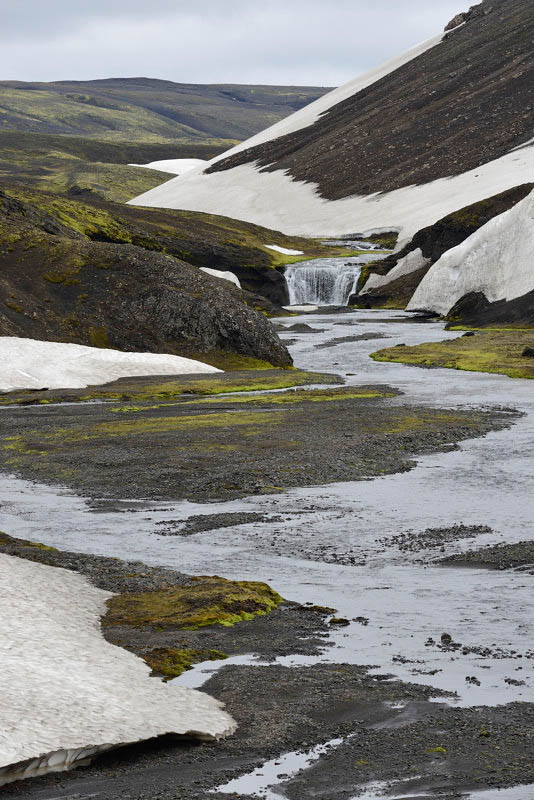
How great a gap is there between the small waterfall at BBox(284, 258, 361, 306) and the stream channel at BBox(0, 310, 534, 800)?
76168 millimetres

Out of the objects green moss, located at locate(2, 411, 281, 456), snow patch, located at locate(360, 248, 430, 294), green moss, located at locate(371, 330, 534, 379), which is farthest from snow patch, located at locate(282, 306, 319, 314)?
green moss, located at locate(2, 411, 281, 456)

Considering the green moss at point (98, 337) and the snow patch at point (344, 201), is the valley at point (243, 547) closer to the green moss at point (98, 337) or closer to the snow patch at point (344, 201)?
the green moss at point (98, 337)

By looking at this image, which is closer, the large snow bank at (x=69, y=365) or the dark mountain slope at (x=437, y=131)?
the large snow bank at (x=69, y=365)

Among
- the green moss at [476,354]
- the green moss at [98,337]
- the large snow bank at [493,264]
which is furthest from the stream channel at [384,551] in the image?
the large snow bank at [493,264]

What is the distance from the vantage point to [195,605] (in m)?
14.6

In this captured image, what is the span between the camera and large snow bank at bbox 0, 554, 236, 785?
9250 millimetres

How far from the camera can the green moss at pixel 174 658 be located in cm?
1202

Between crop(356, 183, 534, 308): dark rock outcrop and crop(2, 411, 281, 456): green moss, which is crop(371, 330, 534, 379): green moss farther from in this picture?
crop(356, 183, 534, 308): dark rock outcrop

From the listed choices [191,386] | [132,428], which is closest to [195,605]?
[132,428]

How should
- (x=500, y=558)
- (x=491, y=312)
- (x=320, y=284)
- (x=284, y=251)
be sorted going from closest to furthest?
1. (x=500, y=558)
2. (x=491, y=312)
3. (x=320, y=284)
4. (x=284, y=251)

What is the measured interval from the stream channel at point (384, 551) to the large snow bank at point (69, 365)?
20.0 m

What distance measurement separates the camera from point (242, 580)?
16516 millimetres

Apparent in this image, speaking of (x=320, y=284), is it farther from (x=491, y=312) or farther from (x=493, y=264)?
(x=491, y=312)

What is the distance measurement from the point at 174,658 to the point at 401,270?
94.8m
